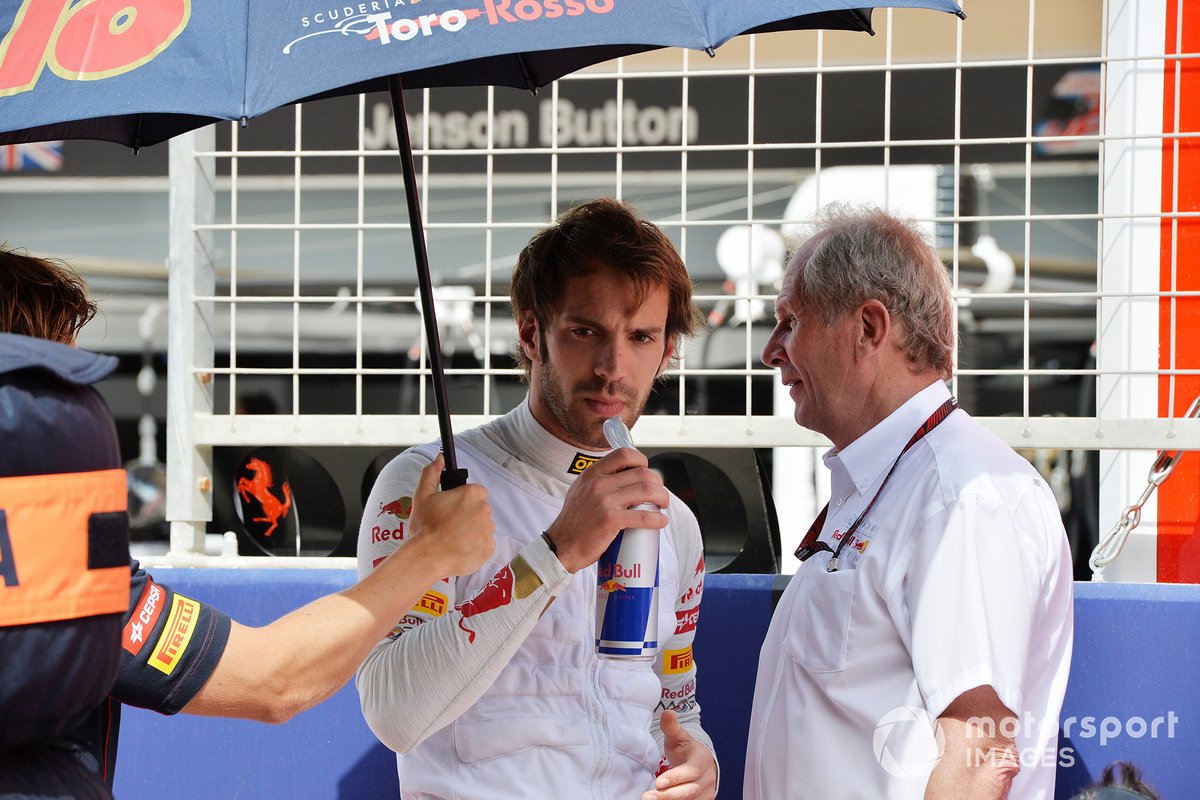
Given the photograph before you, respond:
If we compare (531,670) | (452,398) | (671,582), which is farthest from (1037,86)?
(531,670)

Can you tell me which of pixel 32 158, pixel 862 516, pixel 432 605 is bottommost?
pixel 432 605

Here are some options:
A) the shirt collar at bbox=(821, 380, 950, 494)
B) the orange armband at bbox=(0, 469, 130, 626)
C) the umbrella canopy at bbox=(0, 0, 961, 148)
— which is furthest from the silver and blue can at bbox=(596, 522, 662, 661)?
the orange armband at bbox=(0, 469, 130, 626)

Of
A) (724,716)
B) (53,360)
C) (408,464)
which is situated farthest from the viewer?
(724,716)

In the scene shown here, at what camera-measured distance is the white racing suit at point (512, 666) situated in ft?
6.40

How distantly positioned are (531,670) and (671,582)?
37 cm

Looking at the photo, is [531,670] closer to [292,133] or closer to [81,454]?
[81,454]

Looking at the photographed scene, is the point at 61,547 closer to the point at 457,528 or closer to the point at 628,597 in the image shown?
the point at 457,528

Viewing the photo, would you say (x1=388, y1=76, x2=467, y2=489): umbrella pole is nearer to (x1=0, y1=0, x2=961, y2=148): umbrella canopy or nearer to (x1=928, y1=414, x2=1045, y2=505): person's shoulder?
(x1=0, y1=0, x2=961, y2=148): umbrella canopy

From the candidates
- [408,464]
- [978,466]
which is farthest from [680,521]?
[978,466]

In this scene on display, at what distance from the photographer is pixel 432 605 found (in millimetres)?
2086

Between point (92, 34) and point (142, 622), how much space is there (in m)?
0.94

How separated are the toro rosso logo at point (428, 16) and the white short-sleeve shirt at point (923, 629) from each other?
92cm

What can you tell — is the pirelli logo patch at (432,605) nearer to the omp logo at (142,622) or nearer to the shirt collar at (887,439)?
the omp logo at (142,622)

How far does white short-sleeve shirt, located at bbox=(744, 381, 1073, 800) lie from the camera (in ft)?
5.89
